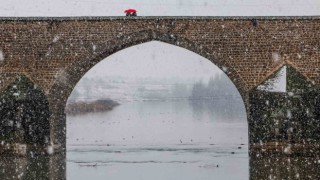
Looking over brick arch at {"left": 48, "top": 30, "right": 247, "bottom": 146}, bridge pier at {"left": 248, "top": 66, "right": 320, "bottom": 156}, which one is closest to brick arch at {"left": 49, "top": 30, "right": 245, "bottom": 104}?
brick arch at {"left": 48, "top": 30, "right": 247, "bottom": 146}

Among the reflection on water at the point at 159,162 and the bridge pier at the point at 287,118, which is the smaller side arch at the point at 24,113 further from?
the bridge pier at the point at 287,118

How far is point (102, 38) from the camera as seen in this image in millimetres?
20797

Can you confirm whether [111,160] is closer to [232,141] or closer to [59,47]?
[59,47]

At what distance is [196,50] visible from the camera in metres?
21.2

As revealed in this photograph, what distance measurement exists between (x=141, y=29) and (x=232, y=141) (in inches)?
238

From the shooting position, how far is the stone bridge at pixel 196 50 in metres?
20.5

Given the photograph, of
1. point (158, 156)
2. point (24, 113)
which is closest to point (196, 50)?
point (158, 156)

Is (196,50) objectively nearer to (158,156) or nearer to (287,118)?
(287,118)

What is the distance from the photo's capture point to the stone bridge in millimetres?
20484

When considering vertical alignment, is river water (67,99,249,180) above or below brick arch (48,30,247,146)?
below

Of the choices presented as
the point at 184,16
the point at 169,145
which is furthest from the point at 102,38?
the point at 169,145

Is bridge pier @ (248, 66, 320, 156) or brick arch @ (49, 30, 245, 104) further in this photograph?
brick arch @ (49, 30, 245, 104)

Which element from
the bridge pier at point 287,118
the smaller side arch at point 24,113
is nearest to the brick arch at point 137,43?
the smaller side arch at point 24,113

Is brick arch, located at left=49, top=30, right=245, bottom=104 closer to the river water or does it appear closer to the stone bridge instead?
the stone bridge
